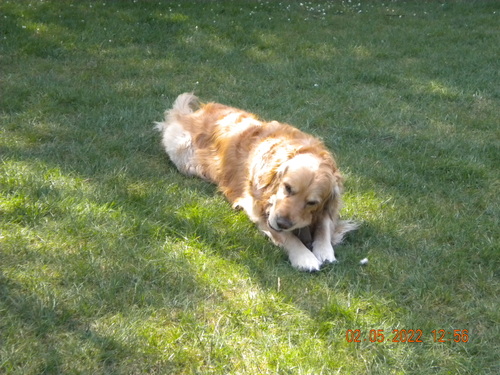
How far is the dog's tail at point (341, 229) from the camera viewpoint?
466 centimetres

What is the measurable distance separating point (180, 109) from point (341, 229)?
2.59m

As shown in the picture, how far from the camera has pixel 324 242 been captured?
177 inches

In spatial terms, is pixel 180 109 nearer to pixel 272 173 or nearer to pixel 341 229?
pixel 272 173

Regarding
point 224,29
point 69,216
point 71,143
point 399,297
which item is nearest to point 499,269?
point 399,297

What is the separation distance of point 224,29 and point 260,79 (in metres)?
2.21

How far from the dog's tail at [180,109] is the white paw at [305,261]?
8.59 ft

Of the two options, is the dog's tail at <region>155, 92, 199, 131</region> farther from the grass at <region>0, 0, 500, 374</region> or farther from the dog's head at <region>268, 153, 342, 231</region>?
the dog's head at <region>268, 153, 342, 231</region>

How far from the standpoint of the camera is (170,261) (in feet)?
13.6

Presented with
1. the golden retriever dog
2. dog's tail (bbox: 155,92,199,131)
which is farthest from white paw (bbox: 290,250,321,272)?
dog's tail (bbox: 155,92,199,131)
